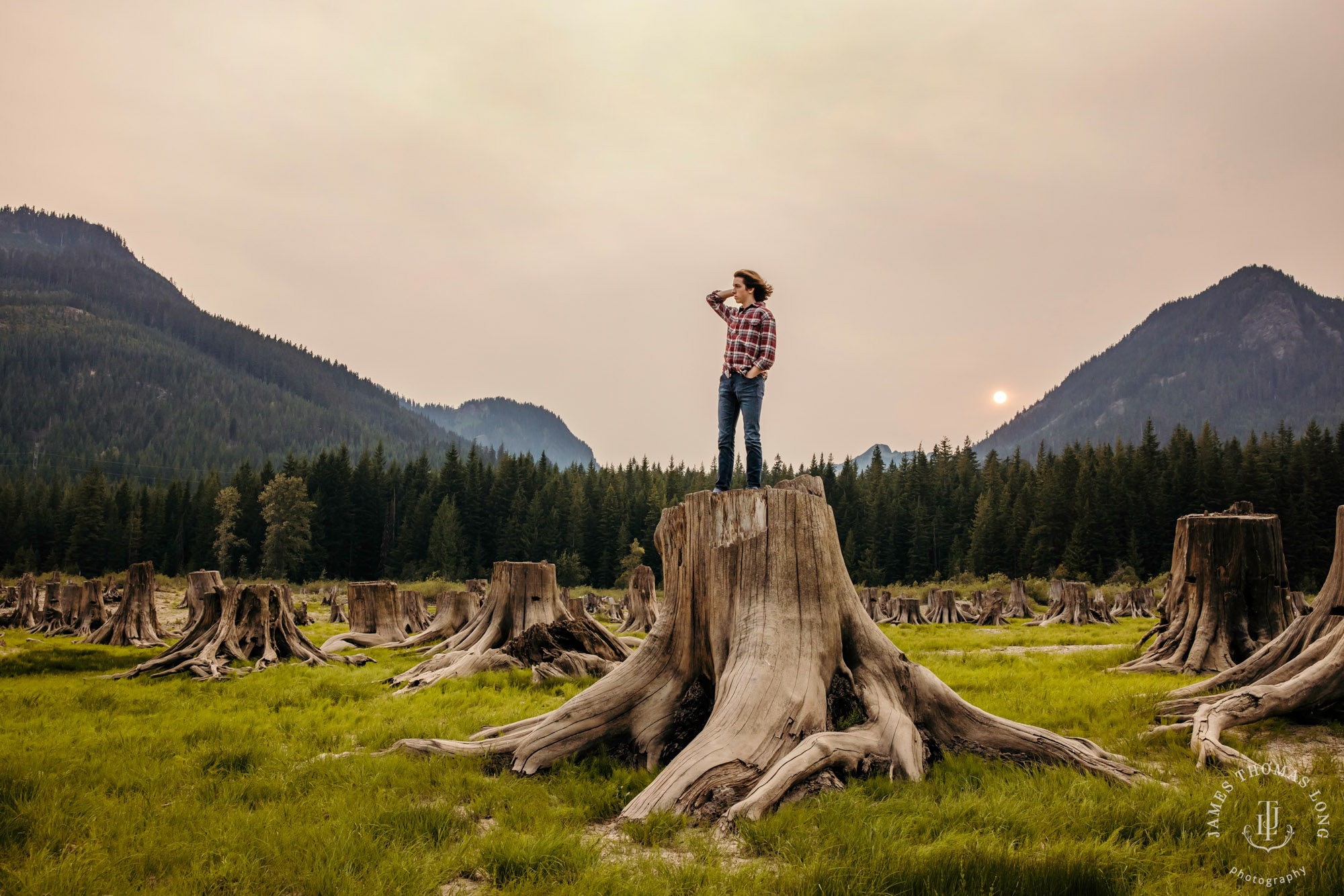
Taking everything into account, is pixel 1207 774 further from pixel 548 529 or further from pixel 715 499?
pixel 548 529

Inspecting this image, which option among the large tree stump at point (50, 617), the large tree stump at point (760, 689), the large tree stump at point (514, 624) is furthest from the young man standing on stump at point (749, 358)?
the large tree stump at point (50, 617)

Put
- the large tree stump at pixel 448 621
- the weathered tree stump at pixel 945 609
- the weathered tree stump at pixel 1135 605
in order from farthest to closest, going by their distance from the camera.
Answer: the weathered tree stump at pixel 1135 605 → the weathered tree stump at pixel 945 609 → the large tree stump at pixel 448 621

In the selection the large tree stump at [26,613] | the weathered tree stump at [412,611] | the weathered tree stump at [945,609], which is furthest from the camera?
the weathered tree stump at [945,609]

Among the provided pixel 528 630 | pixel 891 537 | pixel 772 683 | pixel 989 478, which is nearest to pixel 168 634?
pixel 528 630

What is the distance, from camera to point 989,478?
93.8 metres

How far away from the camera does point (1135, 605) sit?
27266 millimetres

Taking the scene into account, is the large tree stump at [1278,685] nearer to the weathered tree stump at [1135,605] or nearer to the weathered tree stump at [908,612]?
the weathered tree stump at [908,612]

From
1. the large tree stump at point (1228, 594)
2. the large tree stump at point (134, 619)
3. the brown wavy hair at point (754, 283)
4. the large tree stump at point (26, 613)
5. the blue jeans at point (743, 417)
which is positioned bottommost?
the large tree stump at point (26, 613)

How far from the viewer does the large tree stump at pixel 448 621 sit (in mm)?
14984

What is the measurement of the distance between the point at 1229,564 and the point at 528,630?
33.4 ft

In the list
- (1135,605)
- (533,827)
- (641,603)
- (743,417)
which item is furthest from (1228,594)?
(1135,605)

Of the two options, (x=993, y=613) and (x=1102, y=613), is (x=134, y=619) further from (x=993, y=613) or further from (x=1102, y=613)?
(x=1102, y=613)

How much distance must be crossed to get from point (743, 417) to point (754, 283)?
149 centimetres

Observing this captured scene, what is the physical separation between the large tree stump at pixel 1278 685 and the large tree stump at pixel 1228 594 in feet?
6.56
